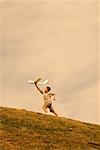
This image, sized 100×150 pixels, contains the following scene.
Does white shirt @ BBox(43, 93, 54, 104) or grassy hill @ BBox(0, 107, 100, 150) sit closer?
grassy hill @ BBox(0, 107, 100, 150)

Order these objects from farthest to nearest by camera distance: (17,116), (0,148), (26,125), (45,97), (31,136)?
(45,97) < (17,116) < (26,125) < (31,136) < (0,148)

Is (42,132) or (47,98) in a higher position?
(47,98)

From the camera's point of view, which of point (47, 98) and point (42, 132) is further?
point (47, 98)

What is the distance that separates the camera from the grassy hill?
73.2 ft

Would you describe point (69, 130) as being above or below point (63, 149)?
above

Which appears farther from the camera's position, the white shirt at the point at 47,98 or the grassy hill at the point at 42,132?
the white shirt at the point at 47,98

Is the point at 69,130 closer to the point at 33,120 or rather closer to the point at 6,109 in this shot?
the point at 33,120

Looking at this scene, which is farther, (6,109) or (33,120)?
(6,109)

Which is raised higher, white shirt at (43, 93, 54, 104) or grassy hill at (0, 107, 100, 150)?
white shirt at (43, 93, 54, 104)

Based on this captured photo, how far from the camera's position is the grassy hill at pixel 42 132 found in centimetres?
2231

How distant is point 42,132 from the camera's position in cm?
2428

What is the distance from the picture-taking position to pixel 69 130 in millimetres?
25562

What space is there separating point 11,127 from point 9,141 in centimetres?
206

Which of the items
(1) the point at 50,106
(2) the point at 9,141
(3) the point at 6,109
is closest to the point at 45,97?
(1) the point at 50,106
